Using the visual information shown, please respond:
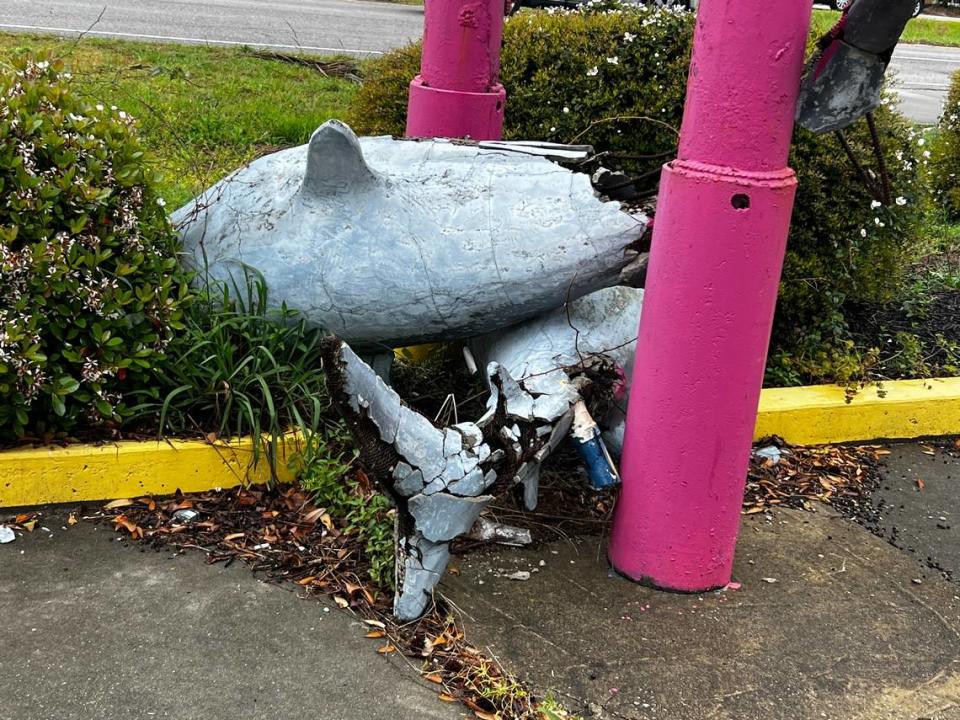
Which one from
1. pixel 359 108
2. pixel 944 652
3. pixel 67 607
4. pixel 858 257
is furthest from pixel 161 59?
pixel 944 652

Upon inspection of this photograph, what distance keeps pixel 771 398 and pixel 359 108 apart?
8.94 ft

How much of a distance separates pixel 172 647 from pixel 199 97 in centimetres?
637

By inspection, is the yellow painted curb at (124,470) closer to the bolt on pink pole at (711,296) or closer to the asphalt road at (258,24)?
the bolt on pink pole at (711,296)

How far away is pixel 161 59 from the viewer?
988 centimetres

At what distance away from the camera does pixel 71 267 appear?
3354mm

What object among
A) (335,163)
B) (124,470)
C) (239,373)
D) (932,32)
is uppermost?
(932,32)

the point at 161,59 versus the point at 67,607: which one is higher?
the point at 161,59

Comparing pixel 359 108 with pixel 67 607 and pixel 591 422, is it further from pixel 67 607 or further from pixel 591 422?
pixel 67 607

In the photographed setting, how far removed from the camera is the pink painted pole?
13.9 feet

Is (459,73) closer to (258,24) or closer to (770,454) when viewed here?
(770,454)

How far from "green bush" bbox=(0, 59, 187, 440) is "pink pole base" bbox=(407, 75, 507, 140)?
1233mm

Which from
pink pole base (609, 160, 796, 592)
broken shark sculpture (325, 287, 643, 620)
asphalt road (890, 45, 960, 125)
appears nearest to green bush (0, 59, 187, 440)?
broken shark sculpture (325, 287, 643, 620)

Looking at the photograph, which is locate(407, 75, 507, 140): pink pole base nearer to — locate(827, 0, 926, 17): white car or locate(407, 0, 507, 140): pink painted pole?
locate(407, 0, 507, 140): pink painted pole

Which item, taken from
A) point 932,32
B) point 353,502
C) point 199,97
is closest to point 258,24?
point 199,97
